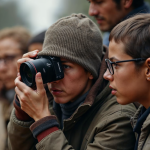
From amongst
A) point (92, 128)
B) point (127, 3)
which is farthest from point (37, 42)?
point (92, 128)

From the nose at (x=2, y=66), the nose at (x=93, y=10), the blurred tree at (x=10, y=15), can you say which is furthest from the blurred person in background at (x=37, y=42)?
the blurred tree at (x=10, y=15)

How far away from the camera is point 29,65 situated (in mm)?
2400

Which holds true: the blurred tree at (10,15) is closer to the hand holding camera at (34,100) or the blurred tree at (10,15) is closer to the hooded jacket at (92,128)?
the hooded jacket at (92,128)

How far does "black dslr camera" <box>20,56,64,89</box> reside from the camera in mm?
2431

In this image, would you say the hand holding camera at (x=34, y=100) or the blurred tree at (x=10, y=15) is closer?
the hand holding camera at (x=34, y=100)

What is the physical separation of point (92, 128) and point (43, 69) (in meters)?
0.62

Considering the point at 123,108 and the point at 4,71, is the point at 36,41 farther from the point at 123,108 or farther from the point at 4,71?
the point at 123,108

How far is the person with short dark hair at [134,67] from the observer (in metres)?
2.07

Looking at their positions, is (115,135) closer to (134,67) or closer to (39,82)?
(134,67)

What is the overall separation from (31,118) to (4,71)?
186cm

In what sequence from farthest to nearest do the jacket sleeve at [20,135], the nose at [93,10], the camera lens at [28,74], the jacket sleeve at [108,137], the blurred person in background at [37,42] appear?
the blurred person in background at [37,42]
the nose at [93,10]
the jacket sleeve at [20,135]
the camera lens at [28,74]
the jacket sleeve at [108,137]

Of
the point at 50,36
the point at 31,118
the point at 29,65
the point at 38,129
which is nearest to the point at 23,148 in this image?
the point at 31,118

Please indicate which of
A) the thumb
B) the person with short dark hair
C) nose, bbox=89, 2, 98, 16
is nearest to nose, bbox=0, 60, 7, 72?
nose, bbox=89, 2, 98, 16

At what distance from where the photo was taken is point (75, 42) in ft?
8.57
